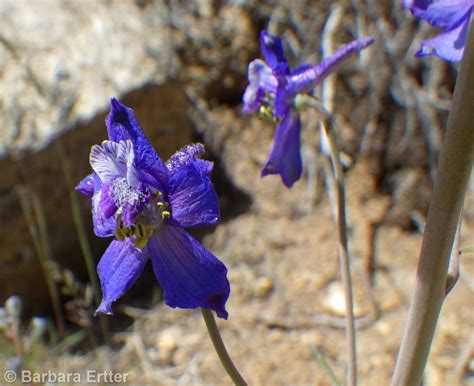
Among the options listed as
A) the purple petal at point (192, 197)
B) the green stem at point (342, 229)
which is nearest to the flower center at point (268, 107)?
the green stem at point (342, 229)

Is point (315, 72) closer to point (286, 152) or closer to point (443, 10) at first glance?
point (286, 152)

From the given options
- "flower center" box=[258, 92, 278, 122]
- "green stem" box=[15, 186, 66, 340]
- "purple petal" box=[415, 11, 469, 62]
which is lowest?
"green stem" box=[15, 186, 66, 340]

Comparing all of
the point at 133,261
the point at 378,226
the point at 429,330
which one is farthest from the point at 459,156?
the point at 378,226

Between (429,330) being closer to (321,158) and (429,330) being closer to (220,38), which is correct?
(321,158)

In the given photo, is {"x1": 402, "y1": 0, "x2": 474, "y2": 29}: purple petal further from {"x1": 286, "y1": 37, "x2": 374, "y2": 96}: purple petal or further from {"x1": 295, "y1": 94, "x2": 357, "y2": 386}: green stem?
{"x1": 295, "y1": 94, "x2": 357, "y2": 386}: green stem

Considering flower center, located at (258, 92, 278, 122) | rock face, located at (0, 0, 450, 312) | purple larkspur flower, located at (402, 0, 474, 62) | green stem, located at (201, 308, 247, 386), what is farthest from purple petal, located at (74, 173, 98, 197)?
rock face, located at (0, 0, 450, 312)

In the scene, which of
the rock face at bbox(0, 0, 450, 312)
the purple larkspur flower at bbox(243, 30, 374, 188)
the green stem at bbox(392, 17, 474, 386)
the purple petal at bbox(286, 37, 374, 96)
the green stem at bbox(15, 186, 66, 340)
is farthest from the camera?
the rock face at bbox(0, 0, 450, 312)

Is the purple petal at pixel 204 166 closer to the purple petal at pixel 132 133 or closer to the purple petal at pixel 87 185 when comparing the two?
the purple petal at pixel 132 133
